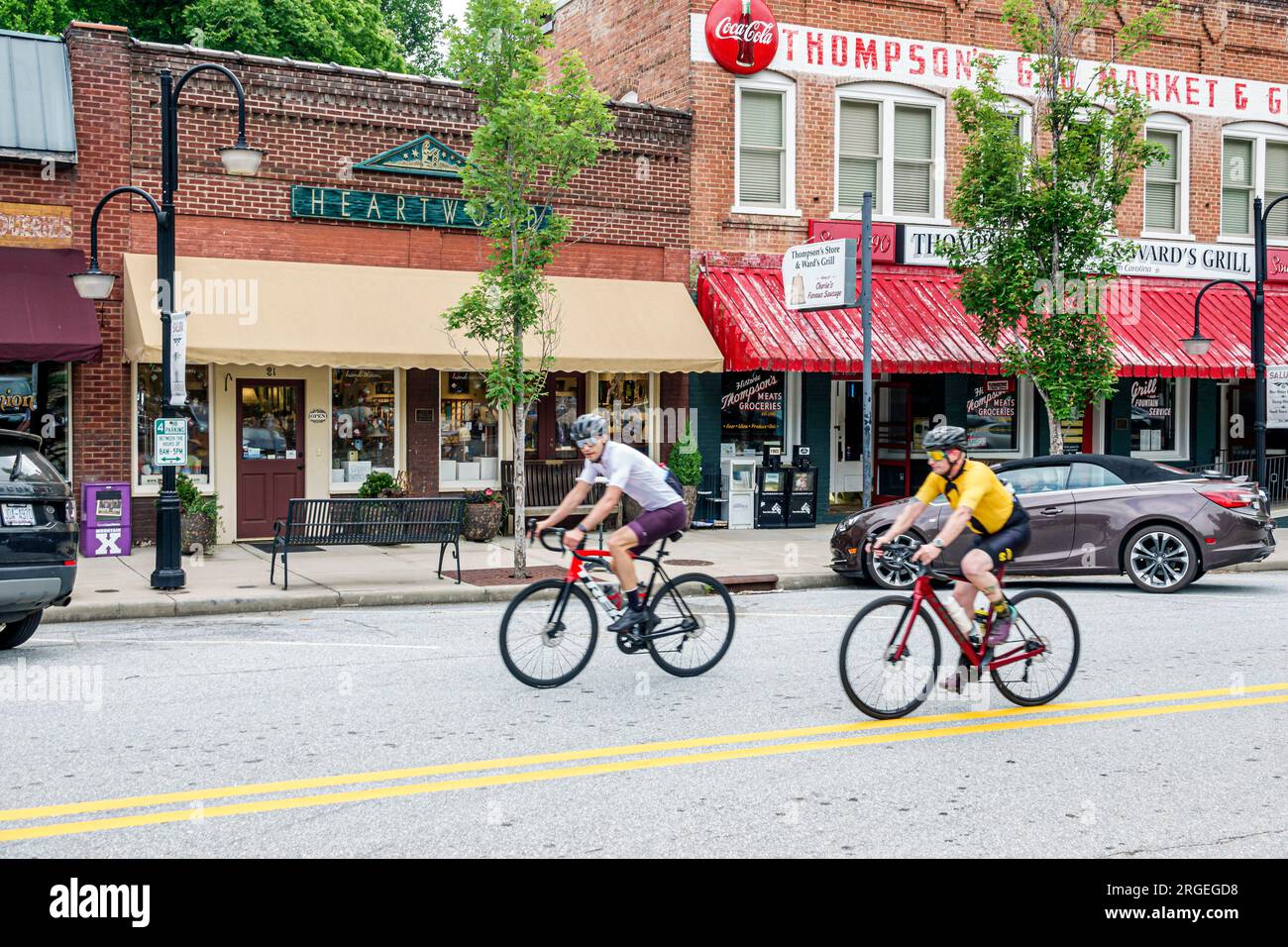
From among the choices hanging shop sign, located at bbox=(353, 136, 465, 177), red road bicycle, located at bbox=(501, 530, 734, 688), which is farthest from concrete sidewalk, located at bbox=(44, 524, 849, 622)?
hanging shop sign, located at bbox=(353, 136, 465, 177)

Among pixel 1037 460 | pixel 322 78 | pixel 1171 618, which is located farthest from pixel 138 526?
pixel 1171 618

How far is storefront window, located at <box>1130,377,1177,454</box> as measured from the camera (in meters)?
23.1

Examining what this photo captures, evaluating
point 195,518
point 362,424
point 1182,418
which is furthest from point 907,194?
point 195,518

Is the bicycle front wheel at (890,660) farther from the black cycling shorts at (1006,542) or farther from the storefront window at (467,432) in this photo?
the storefront window at (467,432)

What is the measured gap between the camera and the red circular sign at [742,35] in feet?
64.7

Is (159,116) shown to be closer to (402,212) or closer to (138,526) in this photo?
(402,212)

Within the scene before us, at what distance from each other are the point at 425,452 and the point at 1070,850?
46.1 feet

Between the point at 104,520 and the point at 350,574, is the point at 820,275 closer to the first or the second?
the point at 350,574

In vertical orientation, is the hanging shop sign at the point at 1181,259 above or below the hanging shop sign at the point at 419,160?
below

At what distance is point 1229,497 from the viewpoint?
1391 cm

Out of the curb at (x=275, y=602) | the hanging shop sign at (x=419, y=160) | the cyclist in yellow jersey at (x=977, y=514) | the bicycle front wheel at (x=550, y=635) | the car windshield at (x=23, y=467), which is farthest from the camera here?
the hanging shop sign at (x=419, y=160)

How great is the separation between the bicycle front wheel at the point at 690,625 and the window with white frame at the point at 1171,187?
16.9 metres

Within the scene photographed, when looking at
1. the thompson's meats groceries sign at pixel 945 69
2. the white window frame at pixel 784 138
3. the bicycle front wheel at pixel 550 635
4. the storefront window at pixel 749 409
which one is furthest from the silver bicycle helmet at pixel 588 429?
the thompson's meats groceries sign at pixel 945 69

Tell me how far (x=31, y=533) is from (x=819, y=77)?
1471 cm
